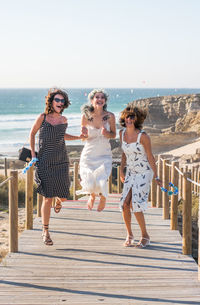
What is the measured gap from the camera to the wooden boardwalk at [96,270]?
4137mm

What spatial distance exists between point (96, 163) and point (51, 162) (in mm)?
882

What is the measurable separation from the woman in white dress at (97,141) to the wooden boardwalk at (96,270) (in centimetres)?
70

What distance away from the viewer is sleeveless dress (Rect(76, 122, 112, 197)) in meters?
6.25

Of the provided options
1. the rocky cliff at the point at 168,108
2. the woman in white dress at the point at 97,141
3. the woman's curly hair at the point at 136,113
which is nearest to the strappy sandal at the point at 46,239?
the woman in white dress at the point at 97,141

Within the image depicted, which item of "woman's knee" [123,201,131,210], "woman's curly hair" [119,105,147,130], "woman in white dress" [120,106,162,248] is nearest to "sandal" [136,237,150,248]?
"woman in white dress" [120,106,162,248]

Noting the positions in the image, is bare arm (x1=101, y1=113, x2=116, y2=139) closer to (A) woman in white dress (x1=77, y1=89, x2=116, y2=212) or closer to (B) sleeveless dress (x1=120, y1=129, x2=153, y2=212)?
(A) woman in white dress (x1=77, y1=89, x2=116, y2=212)

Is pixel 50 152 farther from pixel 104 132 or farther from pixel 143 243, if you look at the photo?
pixel 143 243

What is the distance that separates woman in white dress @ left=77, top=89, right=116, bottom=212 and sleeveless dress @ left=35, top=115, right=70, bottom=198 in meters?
0.63

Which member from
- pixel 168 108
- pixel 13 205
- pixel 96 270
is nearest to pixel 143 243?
pixel 96 270

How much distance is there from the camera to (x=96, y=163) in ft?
20.9

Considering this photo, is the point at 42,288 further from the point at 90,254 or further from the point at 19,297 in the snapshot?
the point at 90,254

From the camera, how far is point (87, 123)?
632cm

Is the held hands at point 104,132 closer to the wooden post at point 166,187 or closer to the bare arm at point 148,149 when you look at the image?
the bare arm at point 148,149

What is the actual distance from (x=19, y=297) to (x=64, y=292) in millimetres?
412
